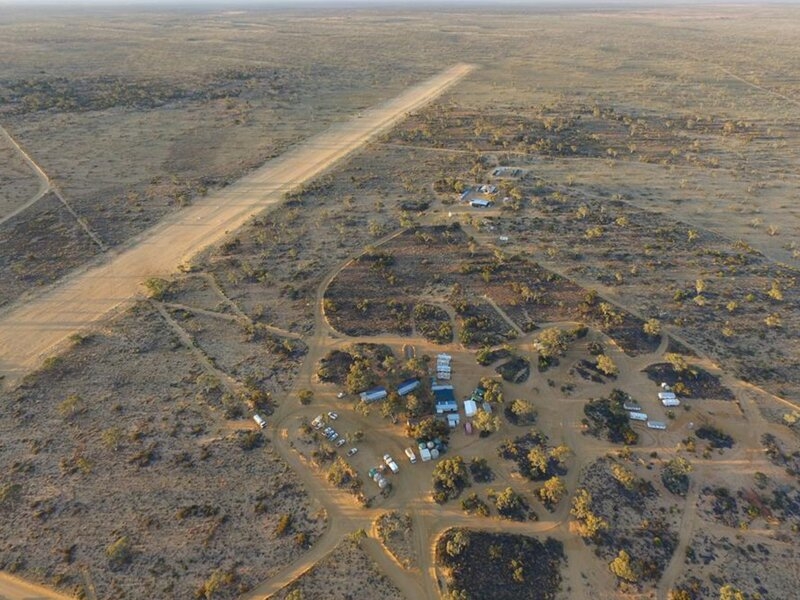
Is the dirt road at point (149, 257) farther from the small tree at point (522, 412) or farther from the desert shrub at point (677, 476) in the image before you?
the desert shrub at point (677, 476)

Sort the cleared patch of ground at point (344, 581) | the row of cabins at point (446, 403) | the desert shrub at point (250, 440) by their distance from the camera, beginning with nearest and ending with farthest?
1. the cleared patch of ground at point (344, 581)
2. the desert shrub at point (250, 440)
3. the row of cabins at point (446, 403)

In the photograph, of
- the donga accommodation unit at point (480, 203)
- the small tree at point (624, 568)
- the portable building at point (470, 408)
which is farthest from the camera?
the donga accommodation unit at point (480, 203)

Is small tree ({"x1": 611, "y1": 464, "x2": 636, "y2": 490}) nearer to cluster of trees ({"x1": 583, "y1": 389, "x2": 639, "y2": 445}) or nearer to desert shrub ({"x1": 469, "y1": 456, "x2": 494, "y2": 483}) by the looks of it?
cluster of trees ({"x1": 583, "y1": 389, "x2": 639, "y2": 445})

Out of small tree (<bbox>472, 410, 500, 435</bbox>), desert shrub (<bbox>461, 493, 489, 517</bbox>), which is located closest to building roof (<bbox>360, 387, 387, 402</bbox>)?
small tree (<bbox>472, 410, 500, 435</bbox>)

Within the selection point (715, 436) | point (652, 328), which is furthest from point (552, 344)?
point (715, 436)

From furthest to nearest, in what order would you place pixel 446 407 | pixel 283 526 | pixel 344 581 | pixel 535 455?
pixel 446 407, pixel 535 455, pixel 283 526, pixel 344 581

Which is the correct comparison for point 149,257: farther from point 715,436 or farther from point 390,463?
point 715,436

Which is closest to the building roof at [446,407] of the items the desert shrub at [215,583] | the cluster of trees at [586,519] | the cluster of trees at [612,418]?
the cluster of trees at [612,418]
